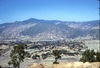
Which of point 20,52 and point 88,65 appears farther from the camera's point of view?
point 20,52

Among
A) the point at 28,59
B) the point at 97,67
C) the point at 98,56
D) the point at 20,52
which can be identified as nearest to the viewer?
the point at 97,67

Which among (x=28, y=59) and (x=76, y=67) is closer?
(x=76, y=67)

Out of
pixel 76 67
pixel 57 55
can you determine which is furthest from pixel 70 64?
pixel 57 55

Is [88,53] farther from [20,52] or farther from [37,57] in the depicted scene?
[37,57]

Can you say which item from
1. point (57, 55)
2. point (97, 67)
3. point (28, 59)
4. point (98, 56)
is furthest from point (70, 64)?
point (28, 59)

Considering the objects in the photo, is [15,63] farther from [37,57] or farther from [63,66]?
[37,57]

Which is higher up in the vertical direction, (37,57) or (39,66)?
(39,66)

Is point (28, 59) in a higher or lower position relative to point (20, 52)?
lower

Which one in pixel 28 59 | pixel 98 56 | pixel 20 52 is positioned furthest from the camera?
pixel 28 59

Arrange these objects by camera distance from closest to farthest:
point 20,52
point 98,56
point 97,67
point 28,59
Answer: point 97,67
point 98,56
point 20,52
point 28,59
